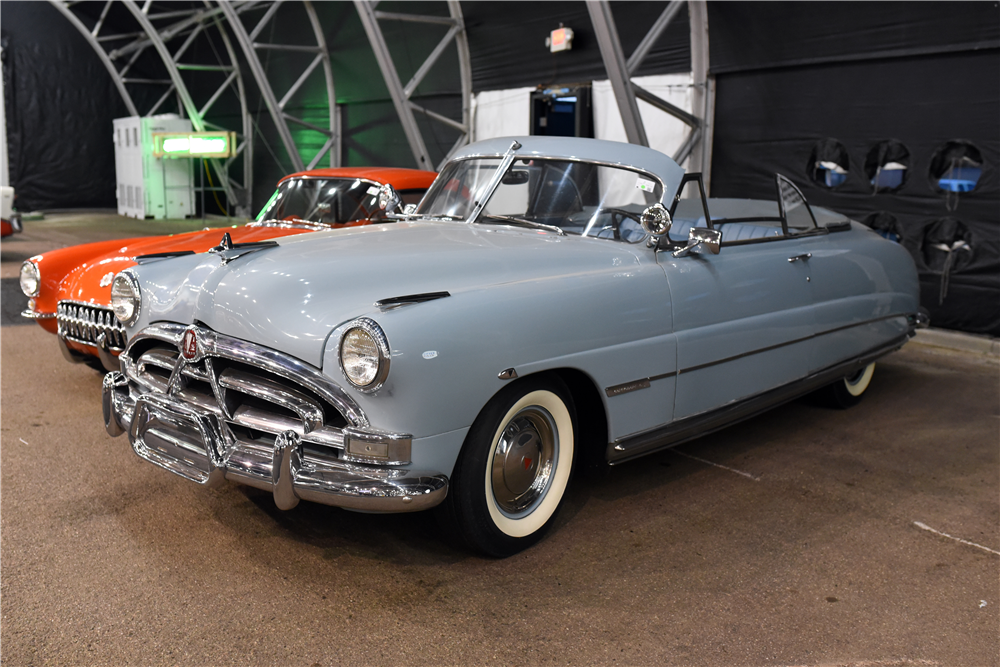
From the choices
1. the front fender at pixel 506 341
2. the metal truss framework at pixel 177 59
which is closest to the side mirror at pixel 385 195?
the front fender at pixel 506 341

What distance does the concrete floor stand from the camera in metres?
2.60

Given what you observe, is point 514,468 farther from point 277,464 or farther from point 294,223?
point 294,223

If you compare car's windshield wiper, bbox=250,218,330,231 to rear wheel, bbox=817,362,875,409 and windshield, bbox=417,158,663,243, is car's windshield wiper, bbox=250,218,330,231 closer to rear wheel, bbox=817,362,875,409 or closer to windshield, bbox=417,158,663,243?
windshield, bbox=417,158,663,243

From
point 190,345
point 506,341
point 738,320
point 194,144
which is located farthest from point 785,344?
point 194,144

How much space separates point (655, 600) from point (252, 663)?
1.32 meters

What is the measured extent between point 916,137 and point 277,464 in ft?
21.8

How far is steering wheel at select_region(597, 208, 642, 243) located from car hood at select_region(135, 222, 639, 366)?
0.12 metres

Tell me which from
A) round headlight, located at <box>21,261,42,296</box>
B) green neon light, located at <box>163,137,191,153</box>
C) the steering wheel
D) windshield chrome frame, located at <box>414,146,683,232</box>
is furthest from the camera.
Result: green neon light, located at <box>163,137,191,153</box>

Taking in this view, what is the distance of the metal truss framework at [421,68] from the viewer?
1132cm

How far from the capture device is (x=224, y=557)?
3.12m

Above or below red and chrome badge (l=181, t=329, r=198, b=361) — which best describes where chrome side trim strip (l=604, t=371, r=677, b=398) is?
below

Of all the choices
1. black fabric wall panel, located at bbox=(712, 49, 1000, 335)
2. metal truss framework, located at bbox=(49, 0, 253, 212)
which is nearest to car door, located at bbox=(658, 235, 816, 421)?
black fabric wall panel, located at bbox=(712, 49, 1000, 335)

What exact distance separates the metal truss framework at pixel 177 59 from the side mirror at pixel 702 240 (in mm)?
15846

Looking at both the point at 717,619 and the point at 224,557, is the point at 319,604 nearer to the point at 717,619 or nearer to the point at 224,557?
the point at 224,557
